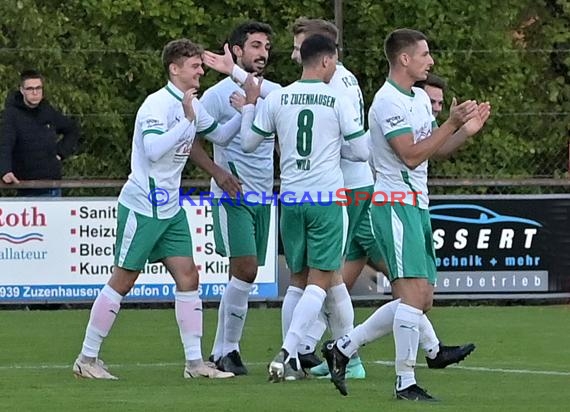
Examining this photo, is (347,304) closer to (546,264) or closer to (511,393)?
(511,393)

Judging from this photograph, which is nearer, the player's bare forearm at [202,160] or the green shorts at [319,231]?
the green shorts at [319,231]

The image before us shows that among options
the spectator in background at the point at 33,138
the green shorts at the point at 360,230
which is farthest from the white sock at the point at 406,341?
the spectator in background at the point at 33,138

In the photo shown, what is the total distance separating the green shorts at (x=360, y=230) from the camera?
36.1ft

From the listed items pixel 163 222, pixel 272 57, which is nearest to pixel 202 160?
pixel 163 222

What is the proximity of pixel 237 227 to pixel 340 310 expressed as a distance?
97 centimetres

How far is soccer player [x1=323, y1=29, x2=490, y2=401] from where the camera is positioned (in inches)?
364

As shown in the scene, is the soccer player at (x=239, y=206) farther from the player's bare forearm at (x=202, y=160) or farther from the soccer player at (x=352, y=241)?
the soccer player at (x=352, y=241)

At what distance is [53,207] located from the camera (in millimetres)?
16922

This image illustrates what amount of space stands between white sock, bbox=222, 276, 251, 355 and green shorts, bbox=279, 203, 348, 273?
974mm

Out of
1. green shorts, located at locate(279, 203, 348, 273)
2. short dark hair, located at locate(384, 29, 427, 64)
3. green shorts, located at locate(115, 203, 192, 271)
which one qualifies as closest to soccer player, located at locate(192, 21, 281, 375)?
green shorts, located at locate(115, 203, 192, 271)

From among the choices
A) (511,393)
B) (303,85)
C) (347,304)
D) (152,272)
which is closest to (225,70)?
(303,85)

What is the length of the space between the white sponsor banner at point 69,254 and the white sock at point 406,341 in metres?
7.56

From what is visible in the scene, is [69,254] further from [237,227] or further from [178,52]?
[178,52]

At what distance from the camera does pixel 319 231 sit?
10289 mm
